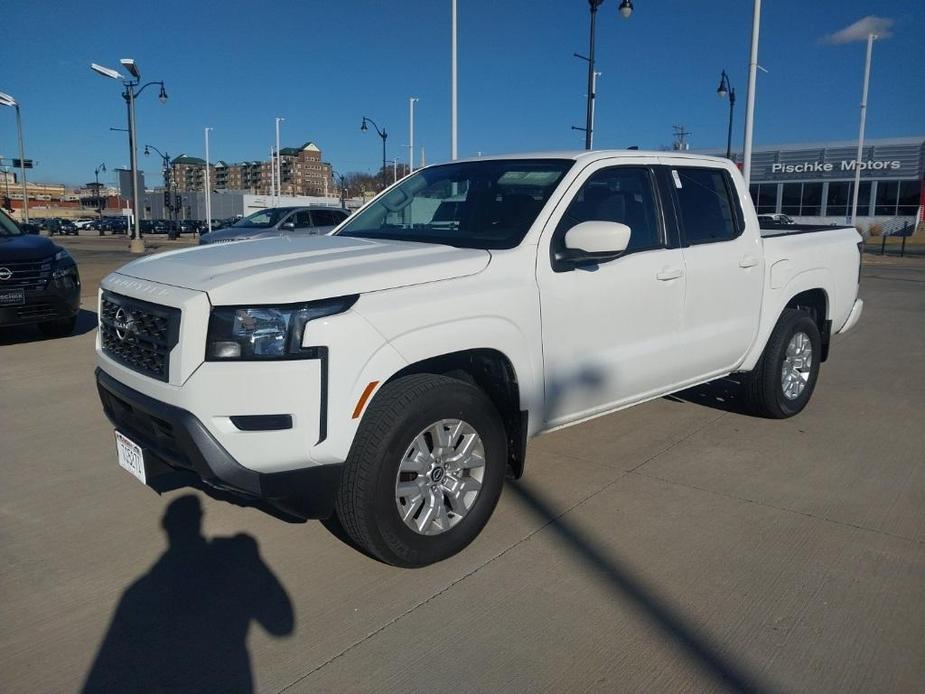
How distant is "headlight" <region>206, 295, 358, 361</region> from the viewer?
289cm

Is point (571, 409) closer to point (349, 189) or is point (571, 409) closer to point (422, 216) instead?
point (422, 216)

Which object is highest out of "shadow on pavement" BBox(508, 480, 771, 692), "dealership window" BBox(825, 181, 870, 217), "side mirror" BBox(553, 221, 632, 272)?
"dealership window" BBox(825, 181, 870, 217)

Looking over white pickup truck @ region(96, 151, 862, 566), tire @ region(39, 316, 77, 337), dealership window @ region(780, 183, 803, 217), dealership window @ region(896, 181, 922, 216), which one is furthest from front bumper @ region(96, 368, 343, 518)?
dealership window @ region(780, 183, 803, 217)

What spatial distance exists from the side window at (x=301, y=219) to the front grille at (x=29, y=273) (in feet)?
33.4

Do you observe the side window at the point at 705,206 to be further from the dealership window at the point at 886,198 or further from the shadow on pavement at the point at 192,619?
the dealership window at the point at 886,198

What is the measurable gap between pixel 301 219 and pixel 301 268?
15994 mm

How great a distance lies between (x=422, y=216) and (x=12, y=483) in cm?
288

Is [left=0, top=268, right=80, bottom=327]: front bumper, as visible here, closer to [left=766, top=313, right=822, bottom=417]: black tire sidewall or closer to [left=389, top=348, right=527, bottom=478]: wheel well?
[left=389, top=348, right=527, bottom=478]: wheel well

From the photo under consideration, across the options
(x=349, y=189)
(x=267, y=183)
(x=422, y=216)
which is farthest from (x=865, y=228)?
(x=267, y=183)

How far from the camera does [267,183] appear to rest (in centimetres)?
14350

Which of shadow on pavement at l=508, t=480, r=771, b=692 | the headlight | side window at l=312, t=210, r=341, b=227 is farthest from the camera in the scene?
side window at l=312, t=210, r=341, b=227

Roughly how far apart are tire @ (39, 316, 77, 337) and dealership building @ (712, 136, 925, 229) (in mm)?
47948

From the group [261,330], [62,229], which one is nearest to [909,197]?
[261,330]

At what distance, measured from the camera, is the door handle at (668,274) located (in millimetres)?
4320
